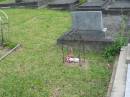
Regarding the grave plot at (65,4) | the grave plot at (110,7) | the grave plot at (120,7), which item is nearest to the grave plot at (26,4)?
the grave plot at (65,4)

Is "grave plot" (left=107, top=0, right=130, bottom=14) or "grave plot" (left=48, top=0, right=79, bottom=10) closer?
"grave plot" (left=107, top=0, right=130, bottom=14)

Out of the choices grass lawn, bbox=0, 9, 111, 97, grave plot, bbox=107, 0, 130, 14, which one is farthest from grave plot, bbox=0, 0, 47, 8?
grass lawn, bbox=0, 9, 111, 97

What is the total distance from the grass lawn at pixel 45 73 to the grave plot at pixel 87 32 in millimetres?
276

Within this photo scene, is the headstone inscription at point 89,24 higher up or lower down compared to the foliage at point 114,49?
higher up

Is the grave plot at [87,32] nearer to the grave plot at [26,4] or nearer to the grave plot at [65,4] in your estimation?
the grave plot at [65,4]

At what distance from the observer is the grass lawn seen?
16.9 feet

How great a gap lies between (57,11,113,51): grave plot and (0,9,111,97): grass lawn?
28cm

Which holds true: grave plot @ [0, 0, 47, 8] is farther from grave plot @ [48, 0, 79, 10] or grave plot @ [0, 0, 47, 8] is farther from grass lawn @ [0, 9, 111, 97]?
grass lawn @ [0, 9, 111, 97]

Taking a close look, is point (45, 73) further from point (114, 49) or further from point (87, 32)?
point (87, 32)

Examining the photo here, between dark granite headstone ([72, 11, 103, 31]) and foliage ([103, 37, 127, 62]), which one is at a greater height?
dark granite headstone ([72, 11, 103, 31])

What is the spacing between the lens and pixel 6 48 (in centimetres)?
761

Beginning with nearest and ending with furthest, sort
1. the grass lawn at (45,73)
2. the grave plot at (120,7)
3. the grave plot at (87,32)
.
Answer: the grass lawn at (45,73)
the grave plot at (87,32)
the grave plot at (120,7)

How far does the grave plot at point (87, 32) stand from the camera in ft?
23.4

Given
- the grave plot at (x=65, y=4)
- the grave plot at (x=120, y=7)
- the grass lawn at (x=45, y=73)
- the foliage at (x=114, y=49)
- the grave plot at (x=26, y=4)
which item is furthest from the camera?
the grave plot at (x=26, y=4)
